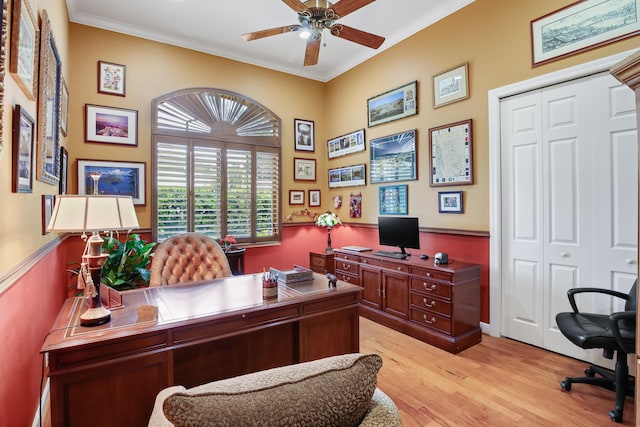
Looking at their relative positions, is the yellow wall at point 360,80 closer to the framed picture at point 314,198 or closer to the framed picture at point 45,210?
the framed picture at point 45,210

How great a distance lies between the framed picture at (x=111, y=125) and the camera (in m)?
3.72

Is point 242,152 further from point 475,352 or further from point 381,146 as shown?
point 475,352

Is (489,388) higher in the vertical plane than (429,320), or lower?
lower

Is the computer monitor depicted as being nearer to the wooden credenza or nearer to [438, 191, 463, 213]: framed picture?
the wooden credenza

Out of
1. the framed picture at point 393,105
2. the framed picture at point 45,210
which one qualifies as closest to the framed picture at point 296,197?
the framed picture at point 393,105

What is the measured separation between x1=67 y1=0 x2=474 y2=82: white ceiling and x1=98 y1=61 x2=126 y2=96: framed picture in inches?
17.8

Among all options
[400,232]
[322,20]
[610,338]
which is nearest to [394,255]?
[400,232]

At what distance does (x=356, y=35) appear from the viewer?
3.04m

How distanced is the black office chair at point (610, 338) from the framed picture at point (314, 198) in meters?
3.69

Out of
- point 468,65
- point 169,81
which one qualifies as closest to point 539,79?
point 468,65

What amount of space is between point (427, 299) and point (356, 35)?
2.68m

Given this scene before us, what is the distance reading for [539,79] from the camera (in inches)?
113

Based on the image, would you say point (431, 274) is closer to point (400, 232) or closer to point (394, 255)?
point (394, 255)

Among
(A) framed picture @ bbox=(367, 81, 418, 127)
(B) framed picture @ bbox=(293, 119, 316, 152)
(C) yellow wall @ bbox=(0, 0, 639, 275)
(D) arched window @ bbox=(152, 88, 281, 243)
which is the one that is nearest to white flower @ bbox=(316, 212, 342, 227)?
(C) yellow wall @ bbox=(0, 0, 639, 275)
